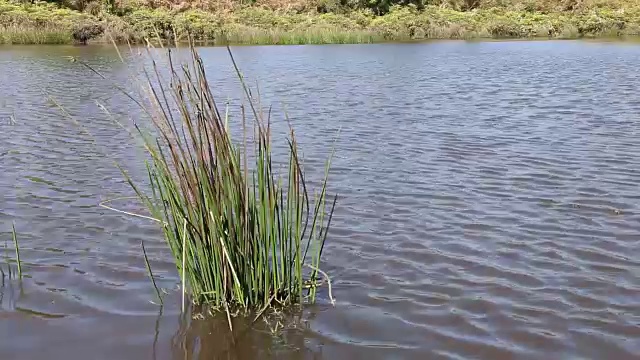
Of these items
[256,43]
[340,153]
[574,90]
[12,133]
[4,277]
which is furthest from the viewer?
[256,43]

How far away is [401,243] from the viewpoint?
4328 millimetres

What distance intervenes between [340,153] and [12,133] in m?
4.16

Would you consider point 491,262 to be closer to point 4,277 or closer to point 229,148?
point 229,148

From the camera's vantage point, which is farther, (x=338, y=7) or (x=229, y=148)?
(x=338, y=7)

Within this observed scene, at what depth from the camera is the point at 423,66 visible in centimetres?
1848

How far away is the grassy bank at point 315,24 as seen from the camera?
1211 inches

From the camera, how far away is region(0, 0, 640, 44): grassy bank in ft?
101

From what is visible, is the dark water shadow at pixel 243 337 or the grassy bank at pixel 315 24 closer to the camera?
the dark water shadow at pixel 243 337

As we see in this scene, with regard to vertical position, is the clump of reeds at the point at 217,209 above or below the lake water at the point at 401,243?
above

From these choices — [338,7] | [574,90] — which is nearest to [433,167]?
[574,90]

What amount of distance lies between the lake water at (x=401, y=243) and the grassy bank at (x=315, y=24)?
20925mm

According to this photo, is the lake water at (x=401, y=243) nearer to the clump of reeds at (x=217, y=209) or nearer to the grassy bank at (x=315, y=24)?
the clump of reeds at (x=217, y=209)

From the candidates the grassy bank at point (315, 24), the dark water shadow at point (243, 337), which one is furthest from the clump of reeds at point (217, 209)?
the grassy bank at point (315, 24)

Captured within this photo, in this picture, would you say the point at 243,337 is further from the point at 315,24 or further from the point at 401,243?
the point at 315,24
